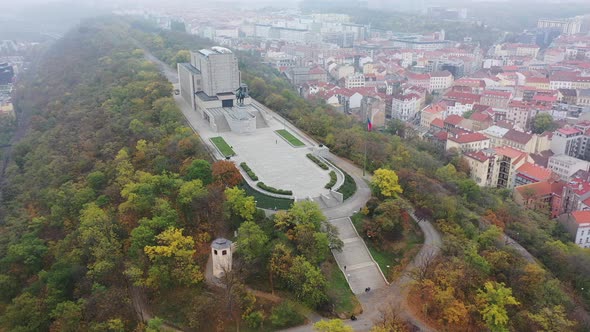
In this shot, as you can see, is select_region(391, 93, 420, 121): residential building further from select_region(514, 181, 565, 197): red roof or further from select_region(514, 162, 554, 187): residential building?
select_region(514, 181, 565, 197): red roof

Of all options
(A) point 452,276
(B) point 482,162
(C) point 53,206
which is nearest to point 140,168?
(C) point 53,206

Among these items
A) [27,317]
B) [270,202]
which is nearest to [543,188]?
[270,202]

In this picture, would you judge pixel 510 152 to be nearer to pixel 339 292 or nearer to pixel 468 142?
pixel 468 142

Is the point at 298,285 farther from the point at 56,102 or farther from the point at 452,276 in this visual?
the point at 56,102

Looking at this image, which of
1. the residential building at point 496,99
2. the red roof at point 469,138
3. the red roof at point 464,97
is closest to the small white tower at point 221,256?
the red roof at point 469,138

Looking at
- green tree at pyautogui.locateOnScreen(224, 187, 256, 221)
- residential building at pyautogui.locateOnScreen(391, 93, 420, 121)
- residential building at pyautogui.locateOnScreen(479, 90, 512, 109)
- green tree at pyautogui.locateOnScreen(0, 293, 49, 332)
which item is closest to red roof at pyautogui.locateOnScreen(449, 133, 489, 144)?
residential building at pyautogui.locateOnScreen(391, 93, 420, 121)
